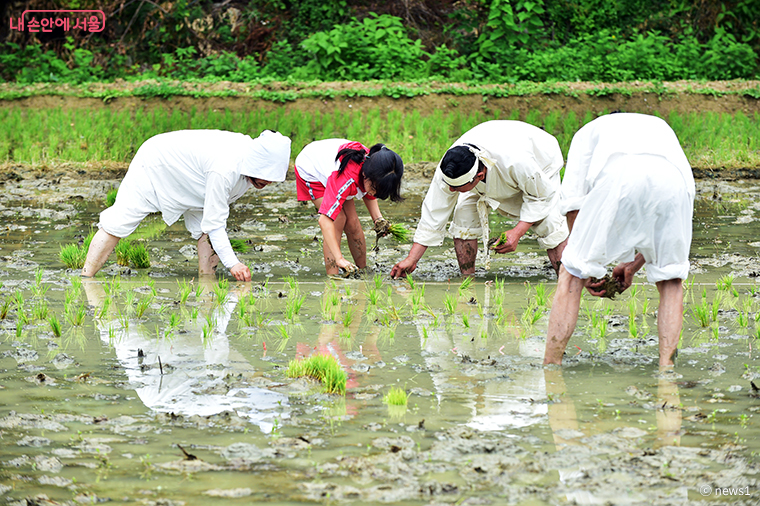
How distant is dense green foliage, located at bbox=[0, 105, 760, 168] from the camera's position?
988 cm

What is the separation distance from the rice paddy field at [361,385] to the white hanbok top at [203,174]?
0.41m

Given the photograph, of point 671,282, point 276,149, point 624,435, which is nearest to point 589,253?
point 671,282

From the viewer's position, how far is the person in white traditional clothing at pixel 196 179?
5.01 metres

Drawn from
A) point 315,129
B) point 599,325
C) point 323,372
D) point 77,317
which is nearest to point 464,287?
point 599,325

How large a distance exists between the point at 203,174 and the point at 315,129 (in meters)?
6.07

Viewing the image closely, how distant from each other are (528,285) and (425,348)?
151 centimetres

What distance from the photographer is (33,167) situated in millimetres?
9500

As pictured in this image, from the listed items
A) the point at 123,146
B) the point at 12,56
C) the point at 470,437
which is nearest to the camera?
the point at 470,437

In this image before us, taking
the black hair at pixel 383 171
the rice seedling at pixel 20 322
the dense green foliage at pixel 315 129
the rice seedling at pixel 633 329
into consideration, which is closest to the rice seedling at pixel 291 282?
the black hair at pixel 383 171

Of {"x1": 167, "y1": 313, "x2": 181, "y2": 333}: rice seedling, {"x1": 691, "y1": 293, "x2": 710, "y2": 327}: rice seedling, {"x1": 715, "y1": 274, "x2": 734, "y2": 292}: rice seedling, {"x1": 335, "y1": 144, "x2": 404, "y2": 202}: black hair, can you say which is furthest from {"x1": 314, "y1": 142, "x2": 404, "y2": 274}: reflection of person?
{"x1": 715, "y1": 274, "x2": 734, "y2": 292}: rice seedling

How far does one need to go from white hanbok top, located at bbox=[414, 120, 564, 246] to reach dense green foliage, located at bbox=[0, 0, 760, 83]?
890cm

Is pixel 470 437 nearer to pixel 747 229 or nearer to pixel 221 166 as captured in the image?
pixel 221 166

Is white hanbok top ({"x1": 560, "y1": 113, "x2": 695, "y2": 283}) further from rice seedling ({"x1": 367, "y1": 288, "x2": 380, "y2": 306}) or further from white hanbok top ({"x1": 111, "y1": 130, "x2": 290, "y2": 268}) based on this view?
white hanbok top ({"x1": 111, "y1": 130, "x2": 290, "y2": 268})

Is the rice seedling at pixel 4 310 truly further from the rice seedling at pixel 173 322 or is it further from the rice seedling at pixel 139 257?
the rice seedling at pixel 139 257
